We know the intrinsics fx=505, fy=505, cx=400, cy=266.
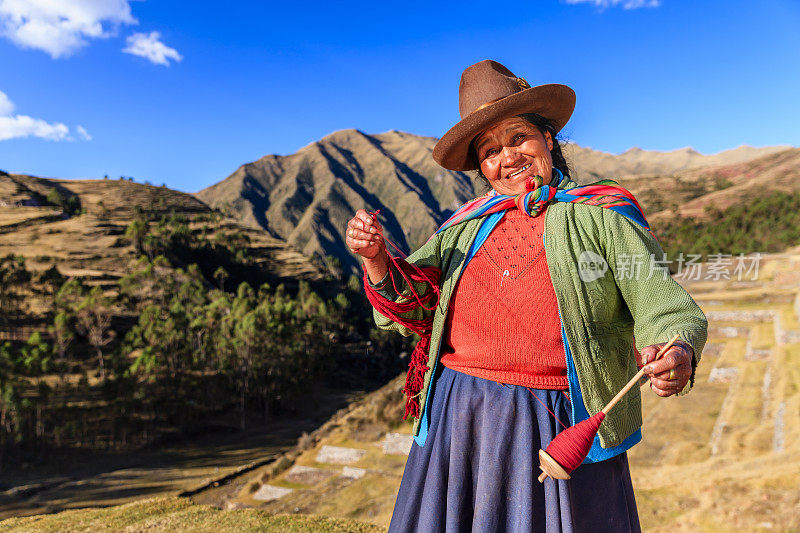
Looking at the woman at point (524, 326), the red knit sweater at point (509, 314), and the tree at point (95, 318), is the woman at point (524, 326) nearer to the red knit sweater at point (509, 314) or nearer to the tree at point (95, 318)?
the red knit sweater at point (509, 314)

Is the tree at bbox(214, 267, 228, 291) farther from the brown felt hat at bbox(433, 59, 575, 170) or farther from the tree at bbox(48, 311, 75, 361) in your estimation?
the brown felt hat at bbox(433, 59, 575, 170)

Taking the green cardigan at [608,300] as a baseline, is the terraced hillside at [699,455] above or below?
below

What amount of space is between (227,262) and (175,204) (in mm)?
28530

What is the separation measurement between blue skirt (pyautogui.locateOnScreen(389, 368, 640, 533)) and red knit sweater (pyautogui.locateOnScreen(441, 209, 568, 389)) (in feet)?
0.24

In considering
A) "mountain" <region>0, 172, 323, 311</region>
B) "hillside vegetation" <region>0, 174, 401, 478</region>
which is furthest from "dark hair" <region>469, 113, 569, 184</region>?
"mountain" <region>0, 172, 323, 311</region>

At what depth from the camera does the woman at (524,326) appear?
188 centimetres

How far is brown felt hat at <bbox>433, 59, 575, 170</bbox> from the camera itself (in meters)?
2.14

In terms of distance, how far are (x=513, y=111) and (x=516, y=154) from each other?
0.61ft

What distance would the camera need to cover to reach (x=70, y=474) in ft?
95.7

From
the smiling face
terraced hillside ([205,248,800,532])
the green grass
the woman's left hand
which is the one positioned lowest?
terraced hillside ([205,248,800,532])

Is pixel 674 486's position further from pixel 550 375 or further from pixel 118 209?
pixel 118 209

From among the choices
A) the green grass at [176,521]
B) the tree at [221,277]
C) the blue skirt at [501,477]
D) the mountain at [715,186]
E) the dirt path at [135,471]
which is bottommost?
the dirt path at [135,471]

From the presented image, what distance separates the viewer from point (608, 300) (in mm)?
1928

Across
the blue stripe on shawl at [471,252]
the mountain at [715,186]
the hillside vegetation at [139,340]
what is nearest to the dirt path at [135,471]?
the hillside vegetation at [139,340]
